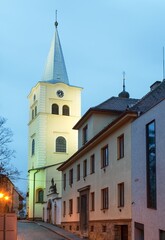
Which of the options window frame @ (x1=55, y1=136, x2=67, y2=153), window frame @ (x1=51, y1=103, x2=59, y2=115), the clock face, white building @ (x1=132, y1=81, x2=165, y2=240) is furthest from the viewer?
the clock face

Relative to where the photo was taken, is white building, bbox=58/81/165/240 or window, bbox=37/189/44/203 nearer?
white building, bbox=58/81/165/240

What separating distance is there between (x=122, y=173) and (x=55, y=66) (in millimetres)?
47441

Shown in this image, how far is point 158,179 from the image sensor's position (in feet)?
74.9

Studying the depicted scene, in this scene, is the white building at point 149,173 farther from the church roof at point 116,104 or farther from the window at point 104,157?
the church roof at point 116,104

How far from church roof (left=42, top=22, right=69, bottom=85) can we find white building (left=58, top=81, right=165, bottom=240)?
32903 mm

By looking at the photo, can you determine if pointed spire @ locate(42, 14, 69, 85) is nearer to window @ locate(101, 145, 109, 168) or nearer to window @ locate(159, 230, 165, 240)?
window @ locate(101, 145, 109, 168)

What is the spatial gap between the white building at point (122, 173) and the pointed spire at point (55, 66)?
3292 cm

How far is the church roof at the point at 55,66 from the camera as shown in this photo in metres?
72.4

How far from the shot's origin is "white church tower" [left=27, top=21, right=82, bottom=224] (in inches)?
2527

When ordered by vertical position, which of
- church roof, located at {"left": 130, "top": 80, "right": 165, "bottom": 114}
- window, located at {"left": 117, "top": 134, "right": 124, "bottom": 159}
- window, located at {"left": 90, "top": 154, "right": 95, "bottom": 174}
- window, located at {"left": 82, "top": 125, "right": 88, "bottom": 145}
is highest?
church roof, located at {"left": 130, "top": 80, "right": 165, "bottom": 114}

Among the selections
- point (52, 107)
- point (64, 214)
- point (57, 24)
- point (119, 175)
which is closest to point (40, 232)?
point (64, 214)

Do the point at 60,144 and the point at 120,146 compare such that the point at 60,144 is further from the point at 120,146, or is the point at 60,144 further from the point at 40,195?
the point at 120,146

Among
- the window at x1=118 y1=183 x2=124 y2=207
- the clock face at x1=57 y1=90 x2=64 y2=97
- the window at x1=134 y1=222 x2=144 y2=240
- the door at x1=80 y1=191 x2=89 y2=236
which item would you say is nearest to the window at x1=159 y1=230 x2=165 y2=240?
the window at x1=134 y1=222 x2=144 y2=240

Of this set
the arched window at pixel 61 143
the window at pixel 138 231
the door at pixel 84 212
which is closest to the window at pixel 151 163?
the window at pixel 138 231
